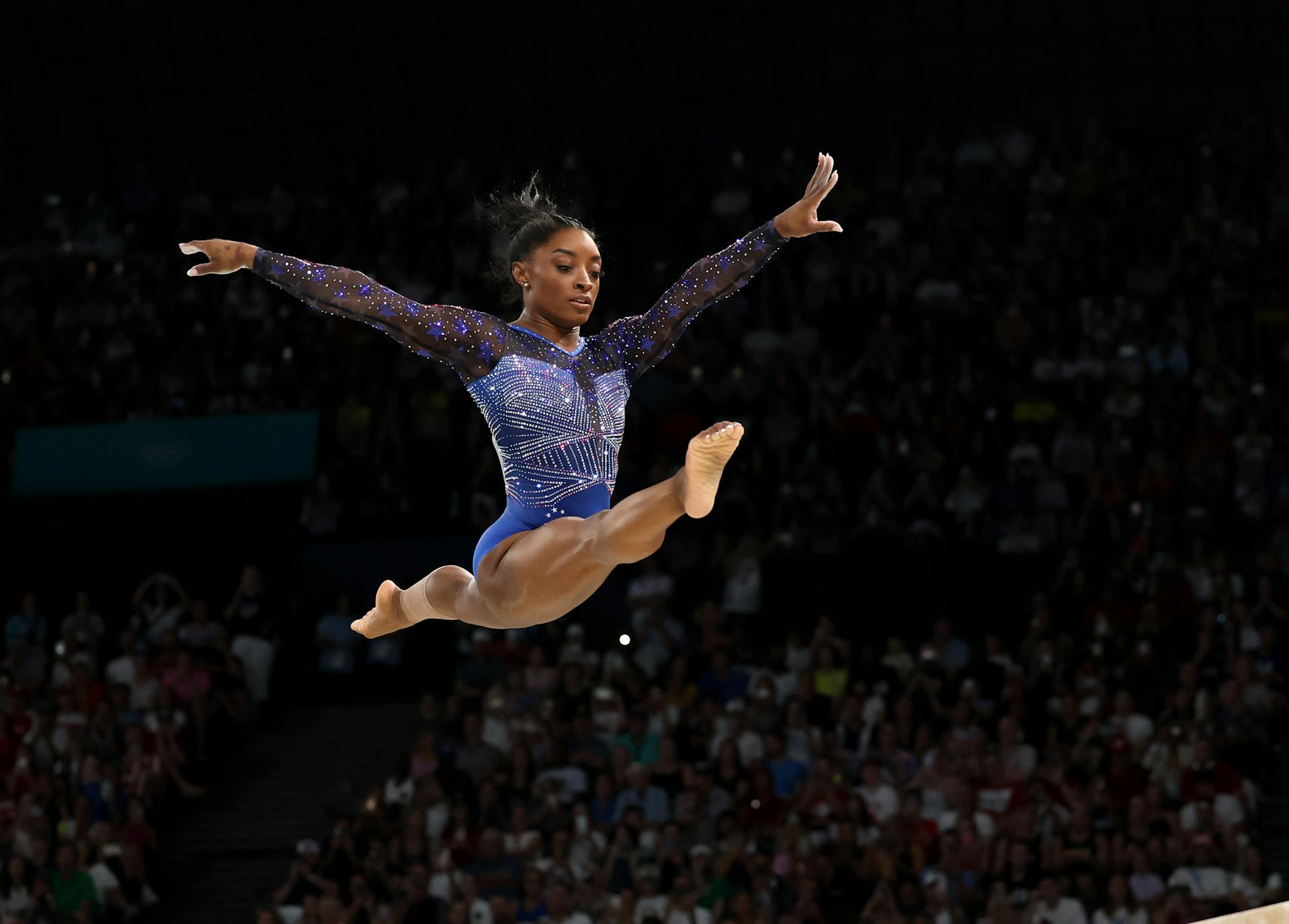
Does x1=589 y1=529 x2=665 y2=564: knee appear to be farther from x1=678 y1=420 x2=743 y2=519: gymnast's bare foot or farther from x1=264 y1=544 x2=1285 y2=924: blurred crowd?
x1=264 y1=544 x2=1285 y2=924: blurred crowd

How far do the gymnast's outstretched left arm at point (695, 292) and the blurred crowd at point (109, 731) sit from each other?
293 inches

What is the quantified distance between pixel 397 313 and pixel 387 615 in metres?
1.28

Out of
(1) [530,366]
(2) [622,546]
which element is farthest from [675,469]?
(2) [622,546]

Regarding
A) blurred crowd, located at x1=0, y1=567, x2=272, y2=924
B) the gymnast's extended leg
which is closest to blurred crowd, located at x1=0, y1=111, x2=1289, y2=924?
blurred crowd, located at x1=0, y1=567, x2=272, y2=924

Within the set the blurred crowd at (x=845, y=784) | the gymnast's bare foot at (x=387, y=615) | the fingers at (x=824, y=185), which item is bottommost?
the blurred crowd at (x=845, y=784)

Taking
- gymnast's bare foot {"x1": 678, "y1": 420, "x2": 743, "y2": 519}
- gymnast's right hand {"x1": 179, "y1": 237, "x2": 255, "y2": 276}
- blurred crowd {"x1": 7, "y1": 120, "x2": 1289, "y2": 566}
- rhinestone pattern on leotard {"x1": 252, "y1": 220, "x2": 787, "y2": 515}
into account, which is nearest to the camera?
gymnast's bare foot {"x1": 678, "y1": 420, "x2": 743, "y2": 519}

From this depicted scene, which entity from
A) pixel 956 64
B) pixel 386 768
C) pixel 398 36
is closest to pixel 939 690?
pixel 386 768

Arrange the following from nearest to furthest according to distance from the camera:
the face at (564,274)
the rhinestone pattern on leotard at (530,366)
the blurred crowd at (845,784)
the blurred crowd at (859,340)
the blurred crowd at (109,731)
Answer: the rhinestone pattern on leotard at (530,366), the face at (564,274), the blurred crowd at (845,784), the blurred crowd at (109,731), the blurred crowd at (859,340)

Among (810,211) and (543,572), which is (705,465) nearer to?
(543,572)

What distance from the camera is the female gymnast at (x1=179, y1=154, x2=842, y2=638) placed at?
5.56 m

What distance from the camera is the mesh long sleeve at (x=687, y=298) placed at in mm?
6043

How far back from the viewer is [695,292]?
6035 mm

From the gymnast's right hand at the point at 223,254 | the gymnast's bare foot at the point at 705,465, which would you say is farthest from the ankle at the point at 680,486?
the gymnast's right hand at the point at 223,254

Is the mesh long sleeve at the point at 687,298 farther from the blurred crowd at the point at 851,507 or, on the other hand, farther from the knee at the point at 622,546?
the blurred crowd at the point at 851,507
